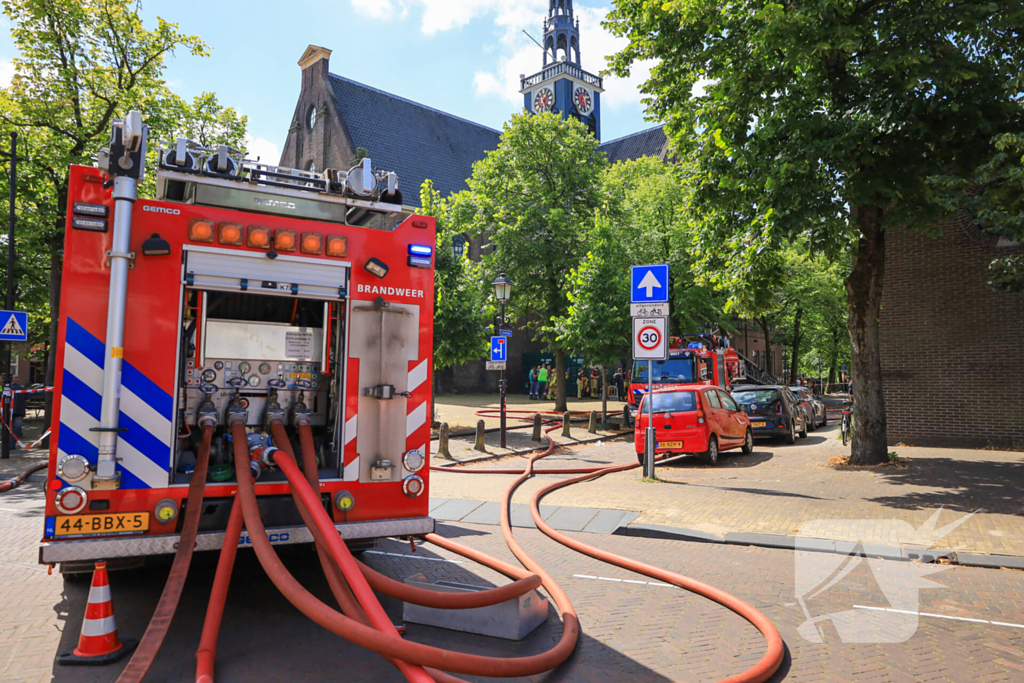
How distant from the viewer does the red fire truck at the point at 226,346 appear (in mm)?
4207

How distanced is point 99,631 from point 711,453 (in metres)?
11.4

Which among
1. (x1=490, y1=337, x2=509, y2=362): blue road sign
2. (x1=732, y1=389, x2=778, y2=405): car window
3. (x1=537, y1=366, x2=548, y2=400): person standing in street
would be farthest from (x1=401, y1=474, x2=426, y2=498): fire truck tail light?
(x1=537, y1=366, x2=548, y2=400): person standing in street

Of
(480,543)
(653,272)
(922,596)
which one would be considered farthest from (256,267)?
(653,272)

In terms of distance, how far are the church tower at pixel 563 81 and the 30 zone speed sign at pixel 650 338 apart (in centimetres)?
4383

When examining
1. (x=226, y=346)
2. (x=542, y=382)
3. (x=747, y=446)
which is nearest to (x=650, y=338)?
(x=747, y=446)

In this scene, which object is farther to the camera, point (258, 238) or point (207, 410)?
point (207, 410)

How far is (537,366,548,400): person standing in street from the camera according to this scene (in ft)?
114

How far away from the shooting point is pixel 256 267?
4.78 meters

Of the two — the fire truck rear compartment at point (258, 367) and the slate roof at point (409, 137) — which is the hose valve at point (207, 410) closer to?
the fire truck rear compartment at point (258, 367)

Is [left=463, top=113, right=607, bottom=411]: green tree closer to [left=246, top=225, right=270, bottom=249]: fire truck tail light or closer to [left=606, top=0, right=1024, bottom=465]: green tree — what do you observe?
[left=606, top=0, right=1024, bottom=465]: green tree

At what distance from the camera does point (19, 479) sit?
11281mm

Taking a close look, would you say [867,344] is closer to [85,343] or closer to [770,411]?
[770,411]

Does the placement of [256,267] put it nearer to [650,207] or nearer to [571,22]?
[650,207]

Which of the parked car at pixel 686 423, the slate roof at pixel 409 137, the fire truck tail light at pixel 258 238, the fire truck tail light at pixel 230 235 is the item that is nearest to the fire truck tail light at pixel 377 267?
the fire truck tail light at pixel 258 238
